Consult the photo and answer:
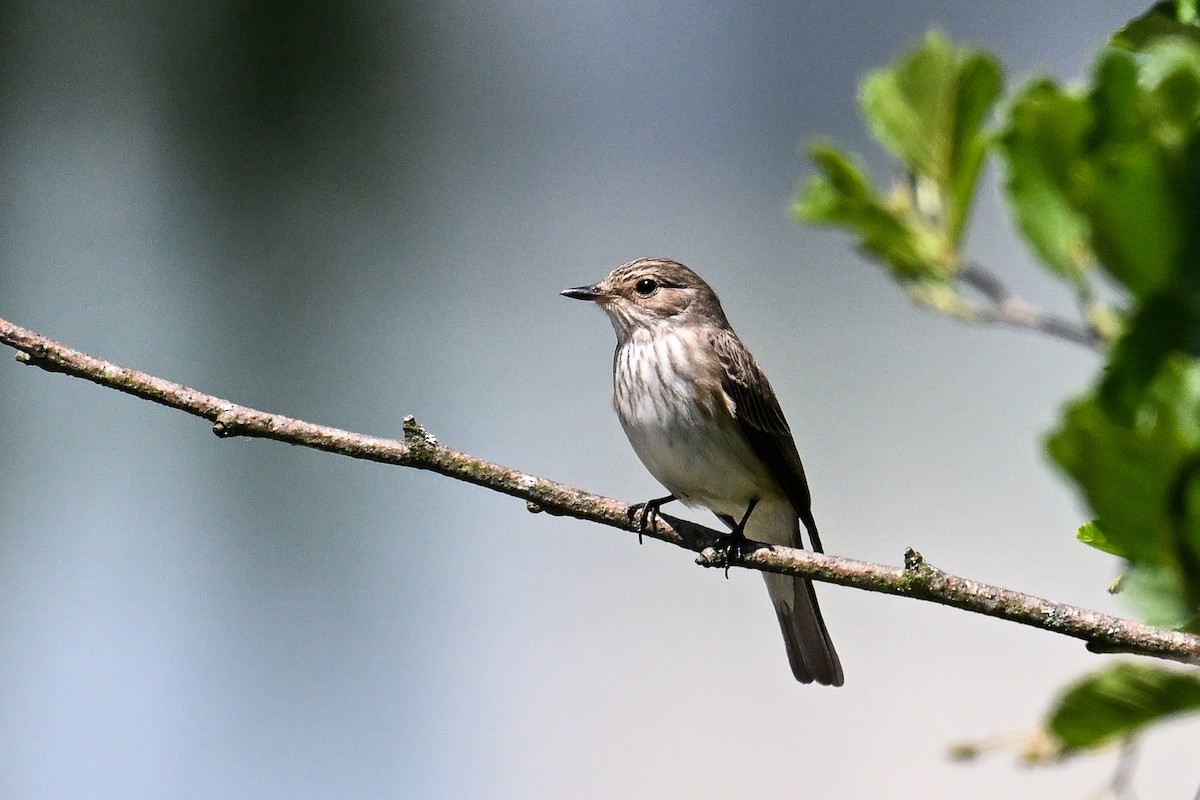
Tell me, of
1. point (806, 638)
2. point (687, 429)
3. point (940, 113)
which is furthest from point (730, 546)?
point (806, 638)

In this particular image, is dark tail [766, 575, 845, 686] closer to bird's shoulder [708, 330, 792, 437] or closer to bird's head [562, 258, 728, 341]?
bird's shoulder [708, 330, 792, 437]

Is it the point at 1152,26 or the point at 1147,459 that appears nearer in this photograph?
the point at 1147,459

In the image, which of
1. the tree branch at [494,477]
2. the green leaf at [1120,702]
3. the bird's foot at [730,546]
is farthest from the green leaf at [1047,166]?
the bird's foot at [730,546]

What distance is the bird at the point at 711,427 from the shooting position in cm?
319

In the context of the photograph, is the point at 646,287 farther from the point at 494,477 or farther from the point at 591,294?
the point at 494,477

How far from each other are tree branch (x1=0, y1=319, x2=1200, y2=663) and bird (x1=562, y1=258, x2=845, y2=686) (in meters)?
0.90

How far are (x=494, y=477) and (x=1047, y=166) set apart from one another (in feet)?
3.72

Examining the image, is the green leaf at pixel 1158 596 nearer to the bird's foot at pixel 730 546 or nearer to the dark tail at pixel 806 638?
the bird's foot at pixel 730 546

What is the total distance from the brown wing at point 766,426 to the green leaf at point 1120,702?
2.46m

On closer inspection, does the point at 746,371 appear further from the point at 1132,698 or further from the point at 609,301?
the point at 1132,698

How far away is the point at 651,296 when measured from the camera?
3.69 metres

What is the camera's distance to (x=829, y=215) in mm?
1319

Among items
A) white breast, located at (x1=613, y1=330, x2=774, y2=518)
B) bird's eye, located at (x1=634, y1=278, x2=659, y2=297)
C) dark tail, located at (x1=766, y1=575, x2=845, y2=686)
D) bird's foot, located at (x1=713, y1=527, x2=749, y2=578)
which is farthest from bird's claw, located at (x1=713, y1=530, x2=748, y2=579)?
bird's eye, located at (x1=634, y1=278, x2=659, y2=297)

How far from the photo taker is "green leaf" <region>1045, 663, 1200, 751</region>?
0.75 metres
